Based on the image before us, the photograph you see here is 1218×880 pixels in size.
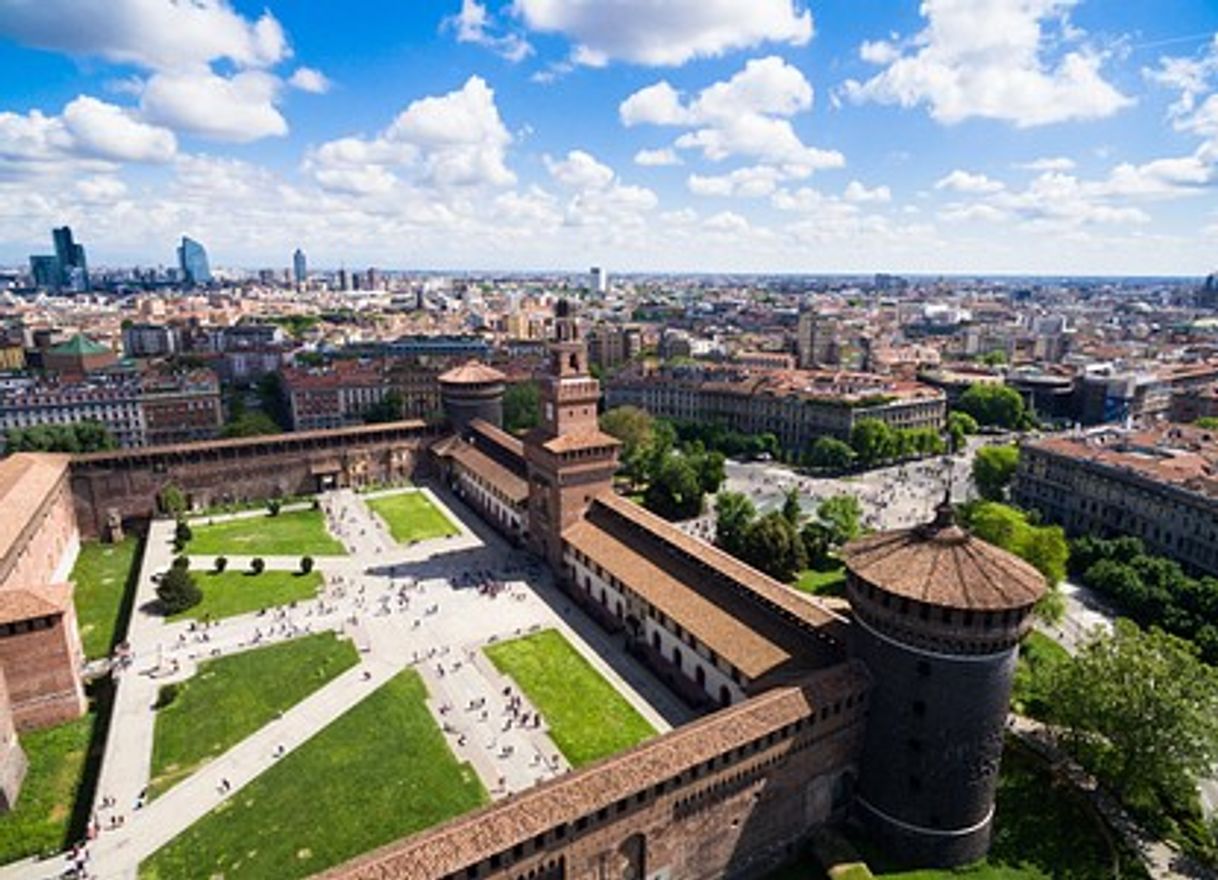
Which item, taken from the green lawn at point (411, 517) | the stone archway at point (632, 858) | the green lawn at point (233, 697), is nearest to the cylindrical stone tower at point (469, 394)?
the green lawn at point (411, 517)

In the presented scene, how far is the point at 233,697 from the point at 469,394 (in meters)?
55.7

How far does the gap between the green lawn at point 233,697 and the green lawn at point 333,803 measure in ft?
15.0

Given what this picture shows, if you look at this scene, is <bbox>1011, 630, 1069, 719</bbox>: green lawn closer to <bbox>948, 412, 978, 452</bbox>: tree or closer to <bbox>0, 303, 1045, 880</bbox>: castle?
<bbox>0, 303, 1045, 880</bbox>: castle

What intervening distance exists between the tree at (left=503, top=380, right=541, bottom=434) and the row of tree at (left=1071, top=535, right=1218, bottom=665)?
78.1 m

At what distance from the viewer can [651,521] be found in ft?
195

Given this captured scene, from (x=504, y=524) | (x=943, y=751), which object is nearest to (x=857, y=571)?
(x=943, y=751)

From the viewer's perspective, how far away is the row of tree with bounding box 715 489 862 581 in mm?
67125

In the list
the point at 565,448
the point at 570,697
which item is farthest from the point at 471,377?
the point at 570,697

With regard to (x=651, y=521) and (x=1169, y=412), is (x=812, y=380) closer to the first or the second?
(x=1169, y=412)

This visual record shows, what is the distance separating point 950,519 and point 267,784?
3800cm

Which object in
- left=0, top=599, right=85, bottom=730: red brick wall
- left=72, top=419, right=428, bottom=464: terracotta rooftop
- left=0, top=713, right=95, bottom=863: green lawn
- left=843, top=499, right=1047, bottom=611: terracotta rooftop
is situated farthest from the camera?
left=72, top=419, right=428, bottom=464: terracotta rooftop

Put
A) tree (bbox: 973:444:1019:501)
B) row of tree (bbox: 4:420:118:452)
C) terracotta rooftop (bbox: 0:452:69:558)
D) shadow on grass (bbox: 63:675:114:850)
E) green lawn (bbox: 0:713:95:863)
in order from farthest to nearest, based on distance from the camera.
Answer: row of tree (bbox: 4:420:118:452), tree (bbox: 973:444:1019:501), terracotta rooftop (bbox: 0:452:69:558), shadow on grass (bbox: 63:675:114:850), green lawn (bbox: 0:713:95:863)

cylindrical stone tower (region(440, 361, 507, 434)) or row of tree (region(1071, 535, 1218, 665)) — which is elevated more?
cylindrical stone tower (region(440, 361, 507, 434))

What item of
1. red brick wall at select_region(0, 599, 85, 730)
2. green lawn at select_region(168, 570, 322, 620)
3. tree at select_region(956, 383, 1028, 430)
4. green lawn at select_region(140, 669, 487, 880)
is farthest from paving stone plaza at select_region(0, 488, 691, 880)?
tree at select_region(956, 383, 1028, 430)
